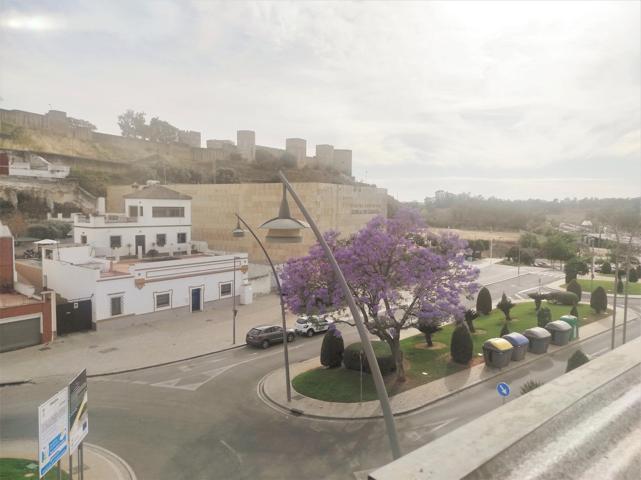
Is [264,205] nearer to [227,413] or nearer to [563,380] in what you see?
[227,413]

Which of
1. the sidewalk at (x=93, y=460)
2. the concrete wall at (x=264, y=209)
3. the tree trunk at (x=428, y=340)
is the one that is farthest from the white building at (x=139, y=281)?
the sidewalk at (x=93, y=460)

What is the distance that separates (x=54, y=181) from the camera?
189 feet

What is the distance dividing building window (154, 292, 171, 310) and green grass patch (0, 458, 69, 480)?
16.3 metres

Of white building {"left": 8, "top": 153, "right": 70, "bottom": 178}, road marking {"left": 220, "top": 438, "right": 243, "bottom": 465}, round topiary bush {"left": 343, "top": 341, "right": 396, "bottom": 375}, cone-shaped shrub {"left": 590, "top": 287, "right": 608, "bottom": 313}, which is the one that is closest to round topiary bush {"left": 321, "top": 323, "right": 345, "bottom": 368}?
round topiary bush {"left": 343, "top": 341, "right": 396, "bottom": 375}

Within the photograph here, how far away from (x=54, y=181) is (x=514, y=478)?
2631 inches

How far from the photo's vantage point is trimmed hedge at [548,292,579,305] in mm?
31469

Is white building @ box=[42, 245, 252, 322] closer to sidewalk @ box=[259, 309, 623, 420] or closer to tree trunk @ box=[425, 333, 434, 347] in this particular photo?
sidewalk @ box=[259, 309, 623, 420]

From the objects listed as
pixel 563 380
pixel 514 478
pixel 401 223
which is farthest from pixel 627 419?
pixel 401 223

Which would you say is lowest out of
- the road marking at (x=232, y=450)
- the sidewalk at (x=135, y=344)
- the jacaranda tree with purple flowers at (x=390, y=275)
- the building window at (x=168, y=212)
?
the sidewalk at (x=135, y=344)

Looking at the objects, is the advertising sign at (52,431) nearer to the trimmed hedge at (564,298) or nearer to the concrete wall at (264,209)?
the trimmed hedge at (564,298)

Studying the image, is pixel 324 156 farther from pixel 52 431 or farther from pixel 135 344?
pixel 52 431

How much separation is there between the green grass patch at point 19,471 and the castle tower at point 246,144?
10752 centimetres

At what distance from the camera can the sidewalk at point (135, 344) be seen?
64.1 ft

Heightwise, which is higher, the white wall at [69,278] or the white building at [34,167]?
the white building at [34,167]
